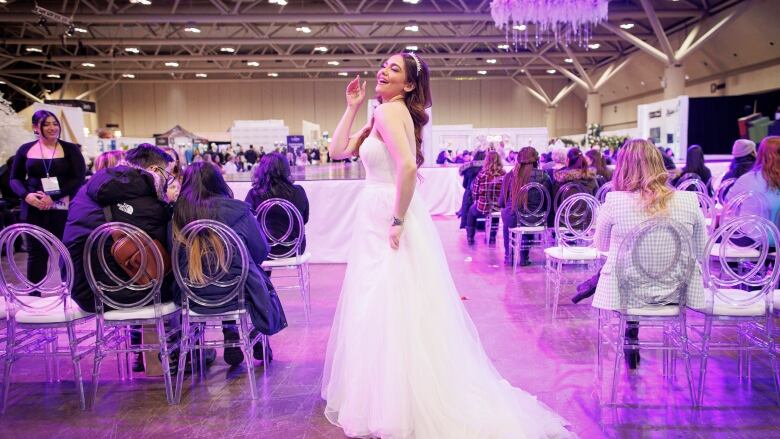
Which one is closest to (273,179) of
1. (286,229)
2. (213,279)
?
(286,229)

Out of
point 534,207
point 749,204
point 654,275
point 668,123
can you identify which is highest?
point 668,123

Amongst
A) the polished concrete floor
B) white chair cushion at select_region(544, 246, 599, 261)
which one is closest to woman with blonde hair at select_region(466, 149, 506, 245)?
white chair cushion at select_region(544, 246, 599, 261)

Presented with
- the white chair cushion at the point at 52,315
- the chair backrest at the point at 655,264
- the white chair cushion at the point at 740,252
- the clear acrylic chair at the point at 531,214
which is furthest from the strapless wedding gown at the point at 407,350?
the clear acrylic chair at the point at 531,214

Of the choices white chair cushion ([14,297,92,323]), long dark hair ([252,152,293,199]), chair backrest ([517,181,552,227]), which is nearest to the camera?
white chair cushion ([14,297,92,323])

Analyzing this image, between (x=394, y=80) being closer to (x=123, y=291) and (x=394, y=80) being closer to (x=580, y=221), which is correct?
(x=123, y=291)

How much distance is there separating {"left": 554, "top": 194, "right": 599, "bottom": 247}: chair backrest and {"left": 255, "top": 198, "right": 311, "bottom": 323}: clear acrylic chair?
1.78 metres

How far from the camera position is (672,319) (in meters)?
2.60

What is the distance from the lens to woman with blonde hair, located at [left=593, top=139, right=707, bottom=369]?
8.45 ft

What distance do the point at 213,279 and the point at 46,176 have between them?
2138mm

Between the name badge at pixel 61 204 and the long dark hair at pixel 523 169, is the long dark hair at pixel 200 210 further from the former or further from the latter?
the long dark hair at pixel 523 169

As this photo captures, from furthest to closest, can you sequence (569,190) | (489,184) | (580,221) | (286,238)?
(489,184) < (569,190) < (580,221) < (286,238)

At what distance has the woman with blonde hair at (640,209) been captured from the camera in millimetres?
2576

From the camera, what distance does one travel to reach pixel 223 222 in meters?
2.73

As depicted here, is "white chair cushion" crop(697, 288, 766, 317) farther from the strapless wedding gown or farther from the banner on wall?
the banner on wall
